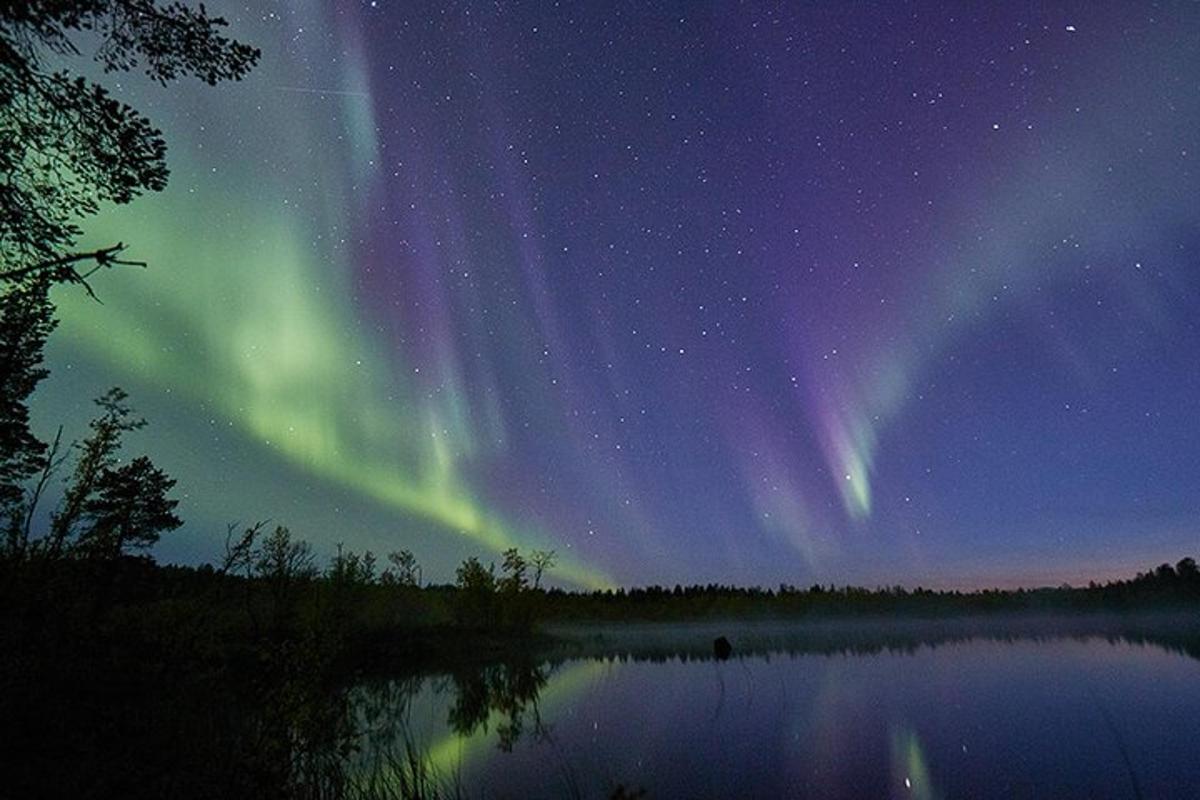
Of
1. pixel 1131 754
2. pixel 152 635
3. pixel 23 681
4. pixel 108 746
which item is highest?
pixel 152 635

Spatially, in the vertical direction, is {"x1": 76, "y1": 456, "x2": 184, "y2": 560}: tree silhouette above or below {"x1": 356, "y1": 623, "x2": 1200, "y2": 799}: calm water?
above

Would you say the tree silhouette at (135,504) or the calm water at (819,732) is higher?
the tree silhouette at (135,504)

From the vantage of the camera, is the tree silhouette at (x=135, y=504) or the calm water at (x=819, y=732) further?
the tree silhouette at (x=135, y=504)

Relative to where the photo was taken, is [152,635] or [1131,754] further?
[152,635]

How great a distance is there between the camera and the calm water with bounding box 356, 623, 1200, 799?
16.4 m

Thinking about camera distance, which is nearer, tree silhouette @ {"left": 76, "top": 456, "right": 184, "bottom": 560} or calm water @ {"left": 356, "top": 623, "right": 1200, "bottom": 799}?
calm water @ {"left": 356, "top": 623, "right": 1200, "bottom": 799}

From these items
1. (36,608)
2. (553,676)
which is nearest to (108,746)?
(36,608)

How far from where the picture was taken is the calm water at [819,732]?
1638 centimetres

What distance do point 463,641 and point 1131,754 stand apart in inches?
2274

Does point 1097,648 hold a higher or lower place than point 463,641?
lower

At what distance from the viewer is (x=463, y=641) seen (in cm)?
6775

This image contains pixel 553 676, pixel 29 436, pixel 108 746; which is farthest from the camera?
pixel 553 676

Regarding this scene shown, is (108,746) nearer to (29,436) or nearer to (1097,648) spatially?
Result: (29,436)

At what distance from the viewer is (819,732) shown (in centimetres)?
2367
